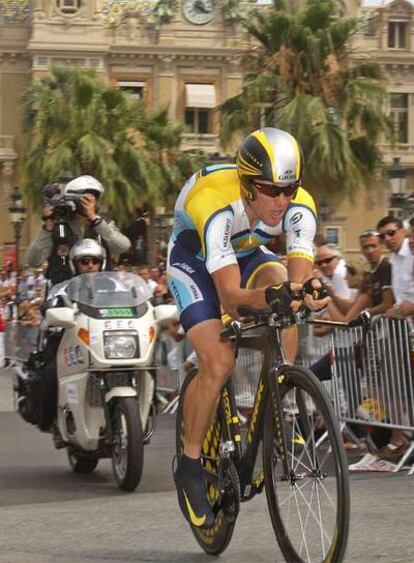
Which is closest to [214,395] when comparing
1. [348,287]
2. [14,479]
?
[14,479]

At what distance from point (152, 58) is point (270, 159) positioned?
5433 cm

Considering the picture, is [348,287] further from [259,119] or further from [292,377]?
[259,119]

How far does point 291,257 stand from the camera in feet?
18.2

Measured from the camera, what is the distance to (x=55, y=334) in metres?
8.98

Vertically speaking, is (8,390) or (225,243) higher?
(225,243)

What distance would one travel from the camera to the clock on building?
191 feet

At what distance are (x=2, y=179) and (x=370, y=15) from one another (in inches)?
676

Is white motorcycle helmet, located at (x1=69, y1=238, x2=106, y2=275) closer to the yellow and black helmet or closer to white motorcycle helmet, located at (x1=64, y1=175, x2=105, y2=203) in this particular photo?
white motorcycle helmet, located at (x1=64, y1=175, x2=105, y2=203)

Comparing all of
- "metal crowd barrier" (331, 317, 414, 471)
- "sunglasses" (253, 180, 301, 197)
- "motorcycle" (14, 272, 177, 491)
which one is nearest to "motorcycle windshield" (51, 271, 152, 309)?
"motorcycle" (14, 272, 177, 491)

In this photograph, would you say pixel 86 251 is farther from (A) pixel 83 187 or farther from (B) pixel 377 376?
(B) pixel 377 376

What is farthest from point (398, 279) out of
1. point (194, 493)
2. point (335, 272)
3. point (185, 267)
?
point (194, 493)

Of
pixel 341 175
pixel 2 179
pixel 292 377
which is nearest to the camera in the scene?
pixel 292 377

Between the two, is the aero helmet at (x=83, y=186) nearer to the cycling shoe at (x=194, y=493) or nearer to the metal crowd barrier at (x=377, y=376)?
the metal crowd barrier at (x=377, y=376)

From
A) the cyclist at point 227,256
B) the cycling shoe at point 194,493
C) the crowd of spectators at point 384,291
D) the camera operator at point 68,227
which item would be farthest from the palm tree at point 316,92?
the cycling shoe at point 194,493
